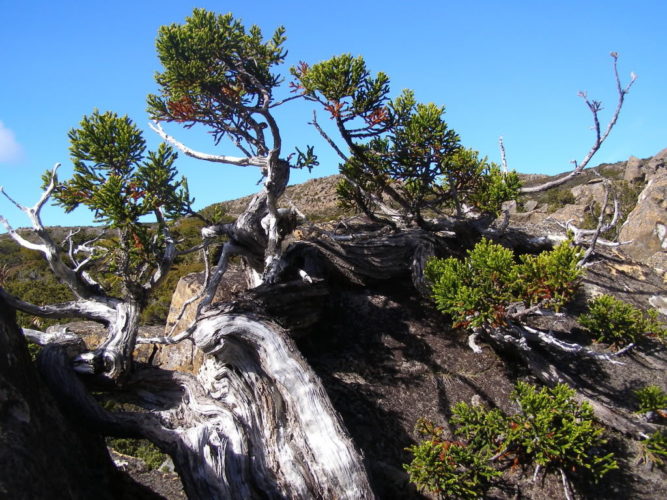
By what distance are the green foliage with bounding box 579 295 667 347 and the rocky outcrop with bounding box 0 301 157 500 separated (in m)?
7.54

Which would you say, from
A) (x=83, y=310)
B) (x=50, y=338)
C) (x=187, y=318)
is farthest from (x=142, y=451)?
(x=83, y=310)

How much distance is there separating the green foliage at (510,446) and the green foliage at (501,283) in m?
1.16

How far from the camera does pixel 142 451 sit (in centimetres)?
951

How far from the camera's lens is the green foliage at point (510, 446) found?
542cm

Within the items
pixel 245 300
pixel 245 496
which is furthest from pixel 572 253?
pixel 245 496

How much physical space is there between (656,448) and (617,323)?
7.44ft

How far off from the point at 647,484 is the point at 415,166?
627 centimetres

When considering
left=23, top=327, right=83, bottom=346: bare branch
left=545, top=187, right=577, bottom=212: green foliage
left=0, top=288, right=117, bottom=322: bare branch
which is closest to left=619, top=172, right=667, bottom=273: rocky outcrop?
left=545, top=187, right=577, bottom=212: green foliage

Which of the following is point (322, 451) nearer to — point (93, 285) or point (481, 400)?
point (481, 400)

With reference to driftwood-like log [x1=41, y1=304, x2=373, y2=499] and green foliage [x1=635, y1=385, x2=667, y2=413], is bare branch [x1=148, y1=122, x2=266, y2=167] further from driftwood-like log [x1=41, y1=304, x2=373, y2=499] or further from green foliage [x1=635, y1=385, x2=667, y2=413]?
green foliage [x1=635, y1=385, x2=667, y2=413]

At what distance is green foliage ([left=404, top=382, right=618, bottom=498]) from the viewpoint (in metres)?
5.42

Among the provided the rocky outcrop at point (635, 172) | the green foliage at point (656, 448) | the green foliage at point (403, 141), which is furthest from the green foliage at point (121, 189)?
the rocky outcrop at point (635, 172)

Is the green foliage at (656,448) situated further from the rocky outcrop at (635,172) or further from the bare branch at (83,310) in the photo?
the rocky outcrop at (635,172)

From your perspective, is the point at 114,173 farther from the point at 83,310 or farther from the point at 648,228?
the point at 648,228
